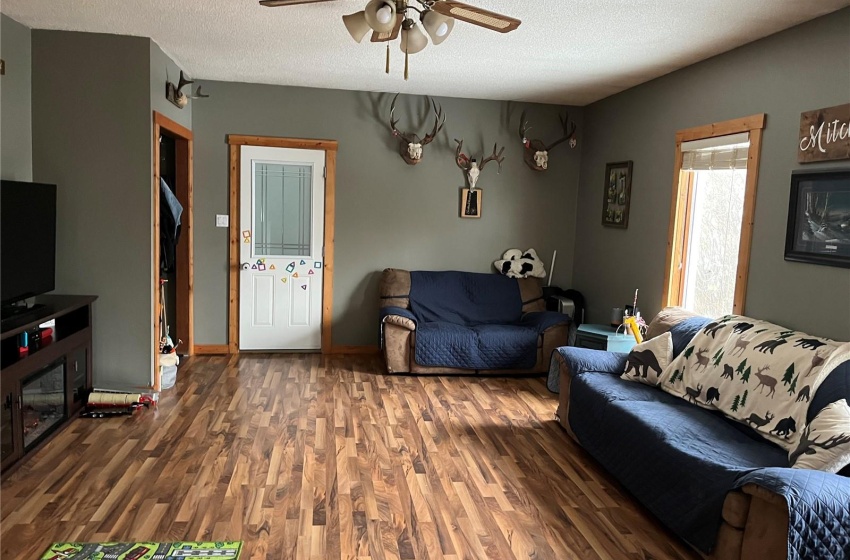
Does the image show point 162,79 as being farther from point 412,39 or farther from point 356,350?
point 356,350

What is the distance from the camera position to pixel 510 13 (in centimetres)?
358

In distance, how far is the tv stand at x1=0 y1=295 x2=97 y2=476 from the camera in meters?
3.39

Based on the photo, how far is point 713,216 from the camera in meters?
4.52

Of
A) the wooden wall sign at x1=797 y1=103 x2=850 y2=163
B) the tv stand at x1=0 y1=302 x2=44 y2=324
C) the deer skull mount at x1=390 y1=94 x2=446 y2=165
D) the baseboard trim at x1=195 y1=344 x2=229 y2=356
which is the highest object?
the deer skull mount at x1=390 y1=94 x2=446 y2=165

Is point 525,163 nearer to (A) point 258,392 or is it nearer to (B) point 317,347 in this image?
(B) point 317,347

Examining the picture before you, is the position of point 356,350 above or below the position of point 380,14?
below

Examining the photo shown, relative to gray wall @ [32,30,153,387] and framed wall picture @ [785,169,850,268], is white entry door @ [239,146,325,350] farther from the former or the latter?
framed wall picture @ [785,169,850,268]

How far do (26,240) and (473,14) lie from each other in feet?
9.33

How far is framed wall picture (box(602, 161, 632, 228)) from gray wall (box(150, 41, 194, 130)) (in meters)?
3.67

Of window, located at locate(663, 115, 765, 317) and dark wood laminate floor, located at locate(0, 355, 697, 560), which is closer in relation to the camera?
dark wood laminate floor, located at locate(0, 355, 697, 560)

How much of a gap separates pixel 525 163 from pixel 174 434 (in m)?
4.10

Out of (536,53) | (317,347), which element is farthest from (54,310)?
(536,53)

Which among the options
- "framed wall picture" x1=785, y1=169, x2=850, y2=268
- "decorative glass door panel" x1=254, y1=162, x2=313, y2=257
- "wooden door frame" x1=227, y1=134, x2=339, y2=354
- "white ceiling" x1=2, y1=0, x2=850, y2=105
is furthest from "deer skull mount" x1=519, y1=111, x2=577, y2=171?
"framed wall picture" x1=785, y1=169, x2=850, y2=268

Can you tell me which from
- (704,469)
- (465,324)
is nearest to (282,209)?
(465,324)
